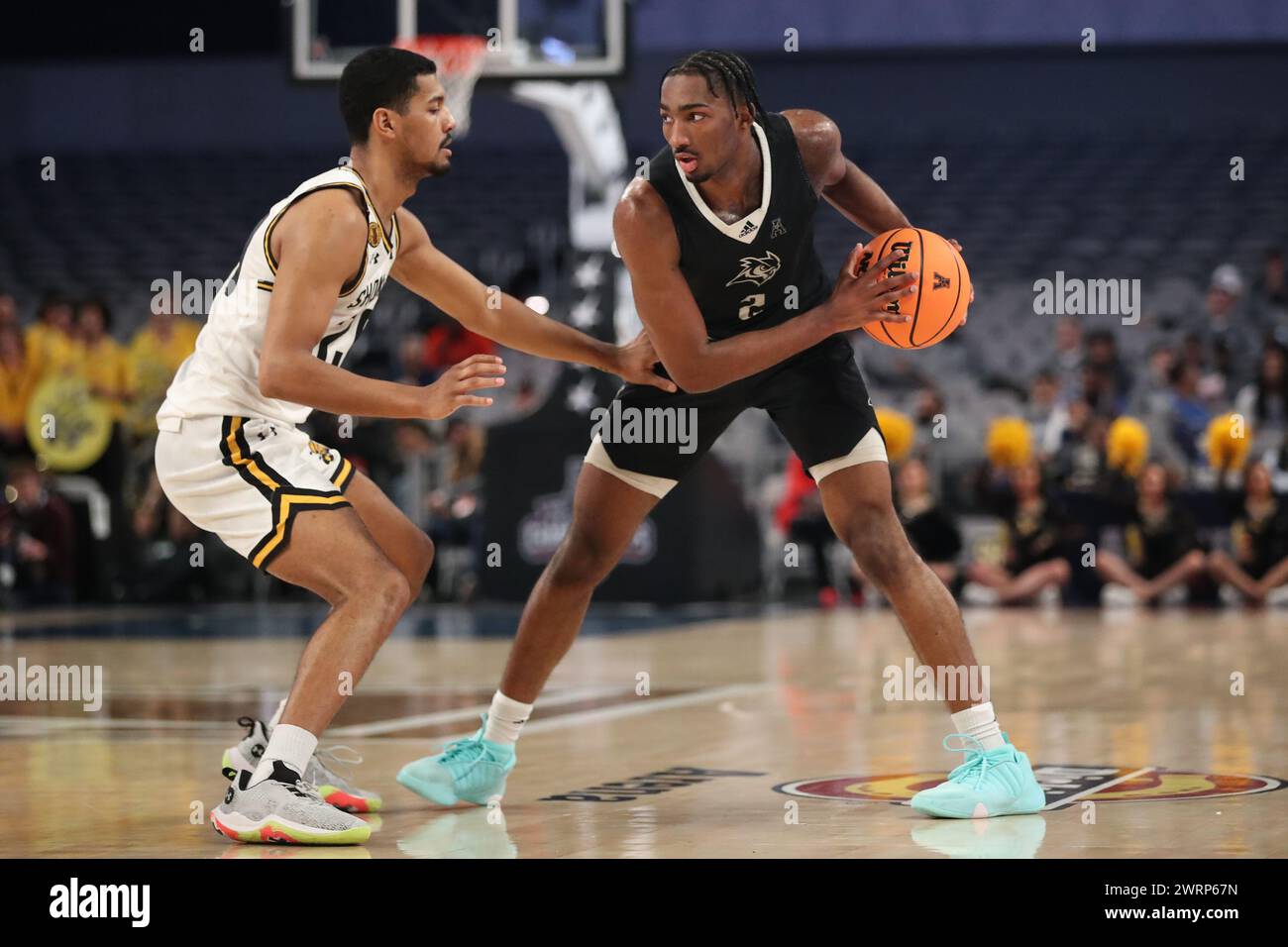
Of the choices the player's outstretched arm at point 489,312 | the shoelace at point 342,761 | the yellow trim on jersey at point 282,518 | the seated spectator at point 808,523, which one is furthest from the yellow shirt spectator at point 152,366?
the yellow trim on jersey at point 282,518

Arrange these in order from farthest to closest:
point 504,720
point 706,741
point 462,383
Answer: point 706,741, point 504,720, point 462,383

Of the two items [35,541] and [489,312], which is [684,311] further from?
[35,541]

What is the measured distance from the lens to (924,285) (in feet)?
14.6

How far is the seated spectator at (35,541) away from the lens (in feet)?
43.1

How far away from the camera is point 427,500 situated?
14.1 m

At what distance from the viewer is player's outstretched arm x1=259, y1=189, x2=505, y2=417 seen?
3879 millimetres

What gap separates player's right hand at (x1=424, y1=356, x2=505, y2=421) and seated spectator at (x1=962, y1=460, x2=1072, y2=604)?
31.1 ft

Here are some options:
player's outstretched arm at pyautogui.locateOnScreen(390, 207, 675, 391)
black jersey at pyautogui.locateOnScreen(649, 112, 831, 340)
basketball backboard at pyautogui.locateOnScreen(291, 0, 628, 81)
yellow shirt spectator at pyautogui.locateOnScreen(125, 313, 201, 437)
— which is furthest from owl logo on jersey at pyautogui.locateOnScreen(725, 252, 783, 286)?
yellow shirt spectator at pyautogui.locateOnScreen(125, 313, 201, 437)

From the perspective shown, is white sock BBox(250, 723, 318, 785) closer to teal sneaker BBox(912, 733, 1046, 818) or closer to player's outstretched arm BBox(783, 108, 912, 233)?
teal sneaker BBox(912, 733, 1046, 818)

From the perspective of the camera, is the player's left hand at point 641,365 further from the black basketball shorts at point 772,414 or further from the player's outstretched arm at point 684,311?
the player's outstretched arm at point 684,311

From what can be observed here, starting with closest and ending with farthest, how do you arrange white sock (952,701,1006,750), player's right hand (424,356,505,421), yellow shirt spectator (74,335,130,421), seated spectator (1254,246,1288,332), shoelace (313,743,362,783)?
1. player's right hand (424,356,505,421)
2. white sock (952,701,1006,750)
3. shoelace (313,743,362,783)
4. yellow shirt spectator (74,335,130,421)
5. seated spectator (1254,246,1288,332)

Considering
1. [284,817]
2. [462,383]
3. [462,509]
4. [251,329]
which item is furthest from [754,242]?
[462,509]

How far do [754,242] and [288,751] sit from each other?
1678 mm
